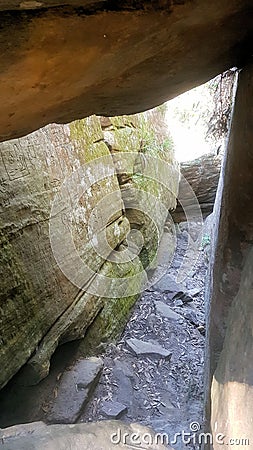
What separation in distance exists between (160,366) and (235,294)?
2361 millimetres

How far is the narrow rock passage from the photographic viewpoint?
3.45 metres

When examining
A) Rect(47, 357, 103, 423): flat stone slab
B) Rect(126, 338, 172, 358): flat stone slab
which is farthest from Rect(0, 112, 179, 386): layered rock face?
Rect(47, 357, 103, 423): flat stone slab

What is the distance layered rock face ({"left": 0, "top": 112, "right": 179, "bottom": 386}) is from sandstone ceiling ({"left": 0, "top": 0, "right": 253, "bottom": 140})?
3.99 feet

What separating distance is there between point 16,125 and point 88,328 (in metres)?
2.85

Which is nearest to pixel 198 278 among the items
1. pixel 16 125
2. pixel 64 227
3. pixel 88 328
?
pixel 88 328

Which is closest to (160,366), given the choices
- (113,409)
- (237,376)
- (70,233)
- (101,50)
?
(113,409)

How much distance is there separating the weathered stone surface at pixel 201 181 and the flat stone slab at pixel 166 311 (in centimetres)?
181

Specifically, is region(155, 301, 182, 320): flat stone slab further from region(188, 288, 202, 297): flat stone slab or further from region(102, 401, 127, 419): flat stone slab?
region(102, 401, 127, 419): flat stone slab

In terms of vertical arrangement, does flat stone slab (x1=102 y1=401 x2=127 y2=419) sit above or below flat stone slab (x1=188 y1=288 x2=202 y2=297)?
above

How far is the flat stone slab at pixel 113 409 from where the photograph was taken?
3.38 meters

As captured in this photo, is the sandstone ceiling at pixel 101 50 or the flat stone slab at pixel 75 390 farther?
the flat stone slab at pixel 75 390

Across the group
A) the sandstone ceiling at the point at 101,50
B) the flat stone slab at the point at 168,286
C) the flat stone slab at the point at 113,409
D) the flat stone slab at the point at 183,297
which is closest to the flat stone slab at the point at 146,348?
the flat stone slab at the point at 113,409

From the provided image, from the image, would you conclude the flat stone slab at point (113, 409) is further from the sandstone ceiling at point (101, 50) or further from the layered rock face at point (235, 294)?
the sandstone ceiling at point (101, 50)

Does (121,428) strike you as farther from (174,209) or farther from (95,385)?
(174,209)
